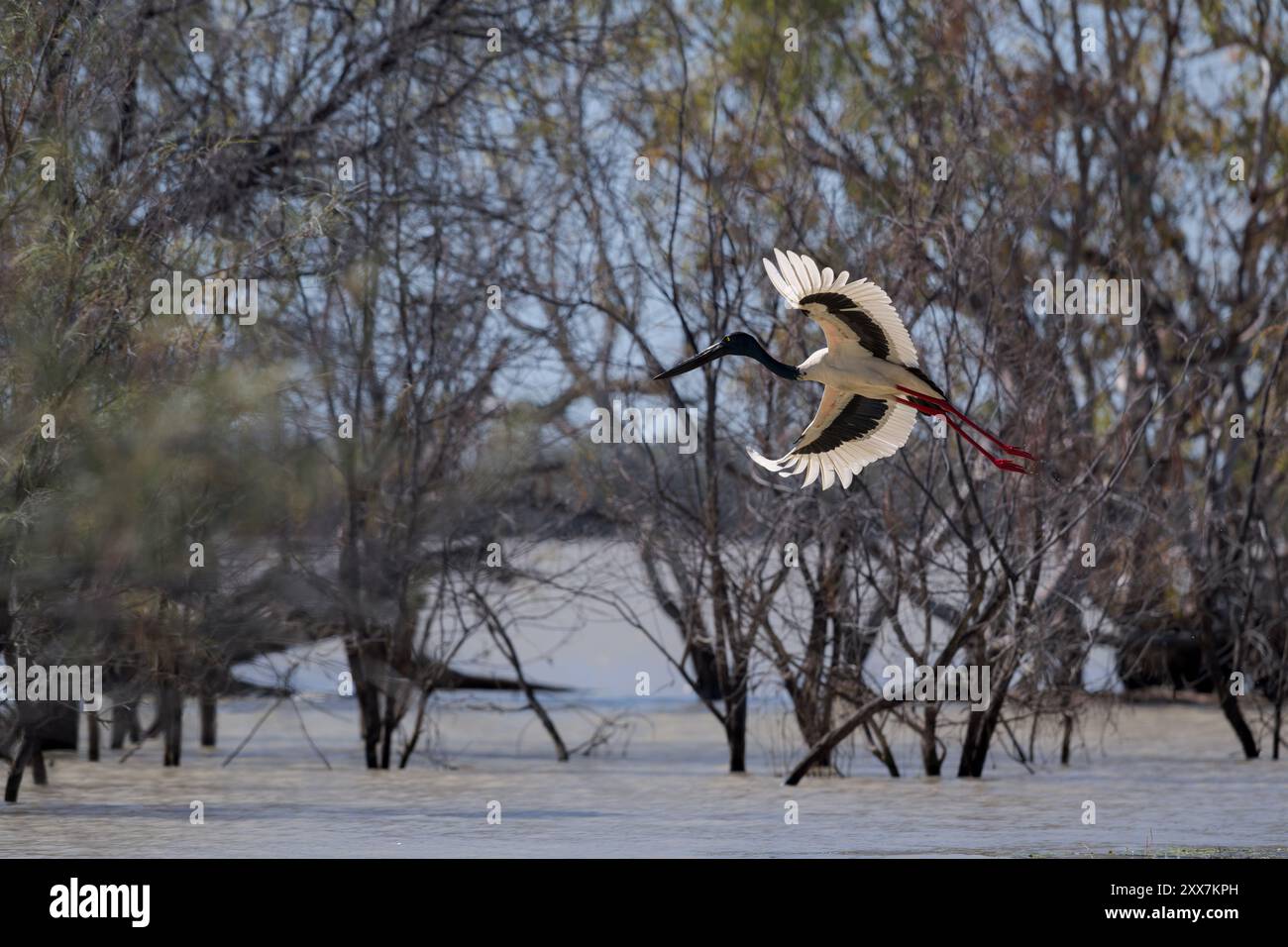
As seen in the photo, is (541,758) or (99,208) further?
(541,758)

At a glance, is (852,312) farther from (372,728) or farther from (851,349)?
(372,728)

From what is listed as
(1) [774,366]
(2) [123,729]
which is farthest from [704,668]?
(1) [774,366]

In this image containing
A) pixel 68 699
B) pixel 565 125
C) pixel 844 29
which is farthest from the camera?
pixel 844 29

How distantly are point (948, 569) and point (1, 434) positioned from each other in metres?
6.42

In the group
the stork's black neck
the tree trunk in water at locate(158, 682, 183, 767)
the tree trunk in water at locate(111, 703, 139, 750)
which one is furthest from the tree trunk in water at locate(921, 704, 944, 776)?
the tree trunk in water at locate(111, 703, 139, 750)

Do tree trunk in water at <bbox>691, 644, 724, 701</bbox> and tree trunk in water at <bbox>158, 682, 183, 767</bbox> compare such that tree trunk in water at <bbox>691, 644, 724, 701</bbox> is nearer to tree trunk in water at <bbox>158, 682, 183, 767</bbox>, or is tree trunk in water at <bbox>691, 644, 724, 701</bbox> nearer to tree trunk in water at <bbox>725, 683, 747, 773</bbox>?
tree trunk in water at <bbox>725, 683, 747, 773</bbox>

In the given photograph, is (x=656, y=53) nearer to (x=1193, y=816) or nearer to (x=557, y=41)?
(x=557, y=41)

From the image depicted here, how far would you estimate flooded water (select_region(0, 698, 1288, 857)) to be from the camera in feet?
32.0

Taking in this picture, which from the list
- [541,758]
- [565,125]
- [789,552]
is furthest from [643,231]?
[541,758]

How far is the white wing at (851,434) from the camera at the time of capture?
9586 millimetres

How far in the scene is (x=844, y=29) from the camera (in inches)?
765

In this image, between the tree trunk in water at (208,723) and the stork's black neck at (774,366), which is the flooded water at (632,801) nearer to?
Result: the tree trunk in water at (208,723)

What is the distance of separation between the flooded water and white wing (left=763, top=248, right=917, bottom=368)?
8.55 feet

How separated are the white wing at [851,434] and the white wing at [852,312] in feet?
2.15
